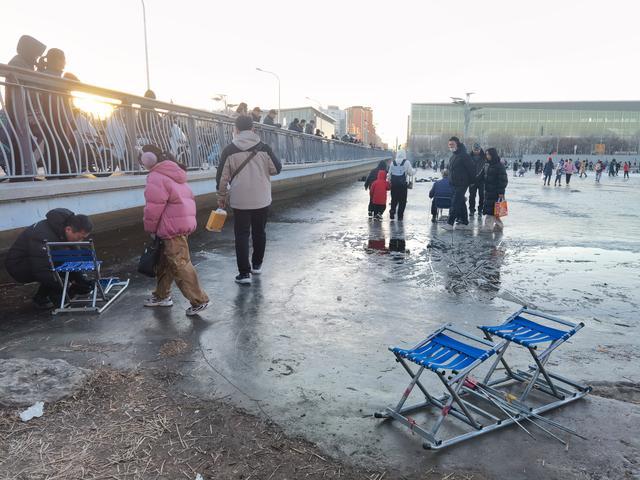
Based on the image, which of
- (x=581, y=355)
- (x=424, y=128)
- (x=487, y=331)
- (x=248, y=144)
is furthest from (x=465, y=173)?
(x=424, y=128)

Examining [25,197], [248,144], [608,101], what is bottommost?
[25,197]

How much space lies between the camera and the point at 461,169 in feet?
35.5

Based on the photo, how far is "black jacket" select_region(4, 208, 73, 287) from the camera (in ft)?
15.9

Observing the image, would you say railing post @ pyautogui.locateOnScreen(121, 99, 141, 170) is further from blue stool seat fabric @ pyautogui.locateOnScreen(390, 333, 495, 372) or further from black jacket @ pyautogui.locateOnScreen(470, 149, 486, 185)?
black jacket @ pyautogui.locateOnScreen(470, 149, 486, 185)

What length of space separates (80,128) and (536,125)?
429 ft

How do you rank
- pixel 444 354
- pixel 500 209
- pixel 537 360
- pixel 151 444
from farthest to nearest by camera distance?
pixel 500 209 < pixel 537 360 < pixel 444 354 < pixel 151 444

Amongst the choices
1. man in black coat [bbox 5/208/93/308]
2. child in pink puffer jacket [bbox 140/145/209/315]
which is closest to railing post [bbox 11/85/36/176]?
man in black coat [bbox 5/208/93/308]

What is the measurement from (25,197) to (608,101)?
147 m

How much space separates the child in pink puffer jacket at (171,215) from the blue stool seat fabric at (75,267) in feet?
2.13

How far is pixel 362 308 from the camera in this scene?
210 inches

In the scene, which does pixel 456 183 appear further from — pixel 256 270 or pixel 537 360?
pixel 537 360

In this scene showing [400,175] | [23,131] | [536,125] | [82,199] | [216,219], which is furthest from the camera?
[536,125]

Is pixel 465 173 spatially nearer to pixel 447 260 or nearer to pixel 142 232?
pixel 447 260

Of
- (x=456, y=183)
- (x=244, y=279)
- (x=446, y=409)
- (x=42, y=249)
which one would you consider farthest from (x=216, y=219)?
(x=456, y=183)
